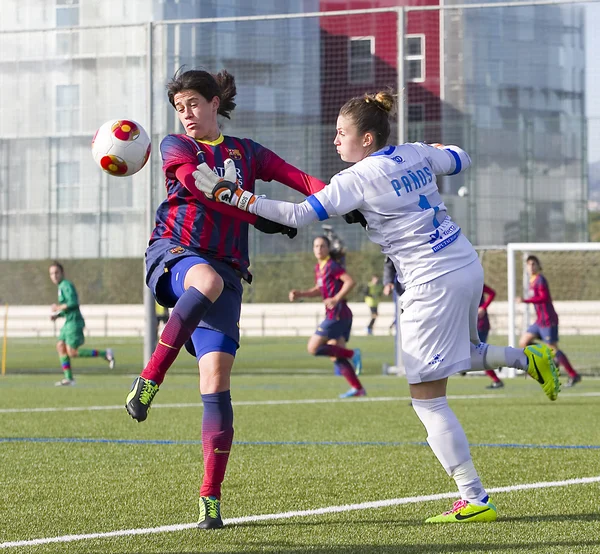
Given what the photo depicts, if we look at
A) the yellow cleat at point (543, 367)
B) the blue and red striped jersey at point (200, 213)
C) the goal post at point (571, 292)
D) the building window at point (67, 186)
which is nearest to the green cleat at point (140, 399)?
the blue and red striped jersey at point (200, 213)

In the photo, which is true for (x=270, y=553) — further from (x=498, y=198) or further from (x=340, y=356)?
(x=498, y=198)

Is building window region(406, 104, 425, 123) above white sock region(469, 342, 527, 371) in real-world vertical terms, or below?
above

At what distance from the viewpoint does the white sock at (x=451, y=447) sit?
5.02m

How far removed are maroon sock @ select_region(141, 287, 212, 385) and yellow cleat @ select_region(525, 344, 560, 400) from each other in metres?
1.53

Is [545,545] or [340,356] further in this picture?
[340,356]

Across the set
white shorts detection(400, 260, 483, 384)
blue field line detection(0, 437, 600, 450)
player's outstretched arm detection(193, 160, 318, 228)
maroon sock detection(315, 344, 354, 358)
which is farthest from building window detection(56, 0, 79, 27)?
white shorts detection(400, 260, 483, 384)

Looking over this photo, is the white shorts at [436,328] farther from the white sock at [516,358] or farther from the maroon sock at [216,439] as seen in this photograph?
the maroon sock at [216,439]

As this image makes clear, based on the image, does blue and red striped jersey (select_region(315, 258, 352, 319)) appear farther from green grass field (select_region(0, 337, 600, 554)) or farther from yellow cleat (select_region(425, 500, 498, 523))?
yellow cleat (select_region(425, 500, 498, 523))

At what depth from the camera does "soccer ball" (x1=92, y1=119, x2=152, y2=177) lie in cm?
599

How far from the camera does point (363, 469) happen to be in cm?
671

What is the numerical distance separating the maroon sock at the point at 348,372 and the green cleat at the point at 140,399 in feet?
27.3

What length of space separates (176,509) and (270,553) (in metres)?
1.14

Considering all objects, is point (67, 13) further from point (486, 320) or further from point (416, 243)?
point (416, 243)

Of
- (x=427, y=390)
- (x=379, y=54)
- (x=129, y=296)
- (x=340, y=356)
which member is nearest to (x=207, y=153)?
(x=427, y=390)
